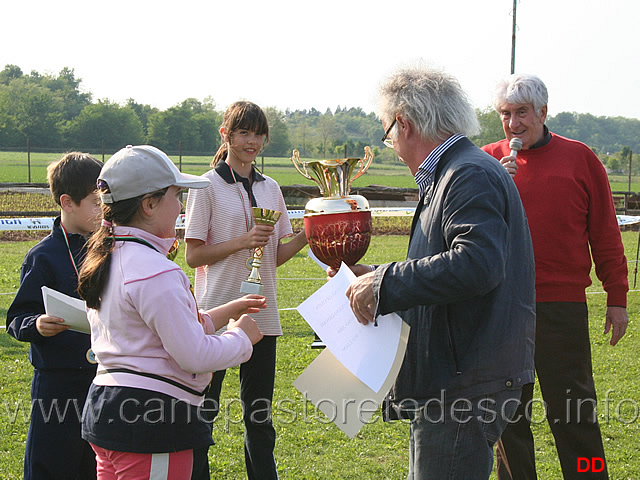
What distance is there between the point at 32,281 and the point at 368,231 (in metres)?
1.51

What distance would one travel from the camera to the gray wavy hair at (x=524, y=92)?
3.79 metres

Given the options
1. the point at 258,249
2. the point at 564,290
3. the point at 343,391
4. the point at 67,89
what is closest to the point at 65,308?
the point at 258,249

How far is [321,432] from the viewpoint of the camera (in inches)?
189

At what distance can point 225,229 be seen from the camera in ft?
11.9

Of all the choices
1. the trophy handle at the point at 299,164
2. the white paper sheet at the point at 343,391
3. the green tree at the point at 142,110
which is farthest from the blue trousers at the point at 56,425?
the green tree at the point at 142,110

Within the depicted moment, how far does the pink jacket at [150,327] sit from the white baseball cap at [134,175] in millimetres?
129

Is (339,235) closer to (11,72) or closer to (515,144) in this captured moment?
(515,144)

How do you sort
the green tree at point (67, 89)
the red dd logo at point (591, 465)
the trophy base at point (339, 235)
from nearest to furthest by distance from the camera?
1. the trophy base at point (339, 235)
2. the red dd logo at point (591, 465)
3. the green tree at point (67, 89)

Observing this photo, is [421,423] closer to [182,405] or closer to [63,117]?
[182,405]

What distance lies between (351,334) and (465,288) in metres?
0.47

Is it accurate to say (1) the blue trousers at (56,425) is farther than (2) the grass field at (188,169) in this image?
No

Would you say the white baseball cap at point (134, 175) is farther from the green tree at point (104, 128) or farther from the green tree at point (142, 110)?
the green tree at point (142, 110)

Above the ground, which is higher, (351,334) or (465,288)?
(465,288)

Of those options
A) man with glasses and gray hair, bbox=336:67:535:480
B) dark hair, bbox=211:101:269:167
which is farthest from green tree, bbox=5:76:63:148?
man with glasses and gray hair, bbox=336:67:535:480
